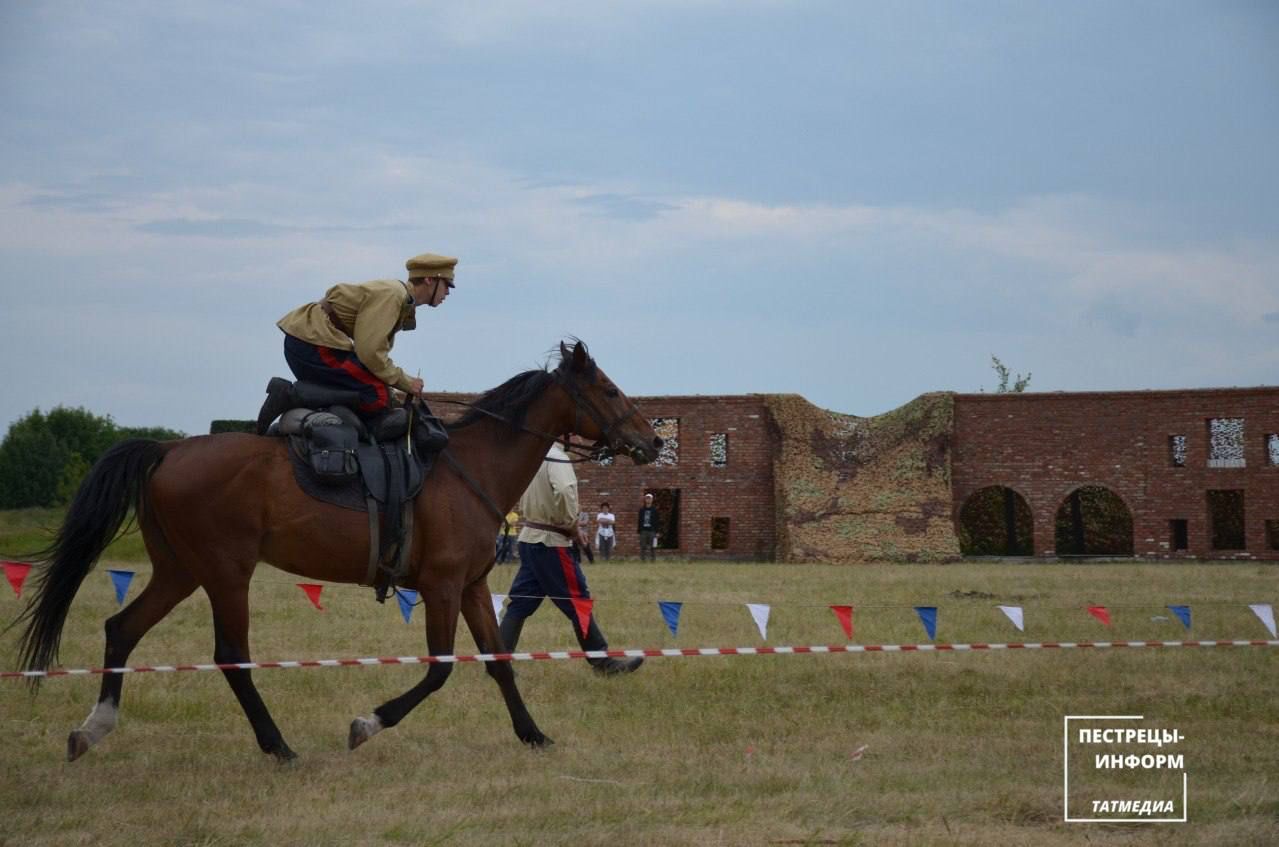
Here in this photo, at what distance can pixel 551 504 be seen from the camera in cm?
1101

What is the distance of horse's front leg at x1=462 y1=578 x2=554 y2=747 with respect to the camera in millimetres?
8305

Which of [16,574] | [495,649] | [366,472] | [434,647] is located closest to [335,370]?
[366,472]

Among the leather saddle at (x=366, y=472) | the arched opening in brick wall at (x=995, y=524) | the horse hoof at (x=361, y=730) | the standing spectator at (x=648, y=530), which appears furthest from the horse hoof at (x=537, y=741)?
the arched opening in brick wall at (x=995, y=524)

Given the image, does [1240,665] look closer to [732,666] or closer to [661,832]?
[732,666]

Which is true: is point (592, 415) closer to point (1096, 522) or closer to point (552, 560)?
point (552, 560)

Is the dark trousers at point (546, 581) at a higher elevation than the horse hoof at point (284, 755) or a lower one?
higher

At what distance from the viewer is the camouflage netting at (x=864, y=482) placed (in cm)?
3650

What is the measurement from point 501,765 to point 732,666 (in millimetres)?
3750

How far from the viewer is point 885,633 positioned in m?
13.8

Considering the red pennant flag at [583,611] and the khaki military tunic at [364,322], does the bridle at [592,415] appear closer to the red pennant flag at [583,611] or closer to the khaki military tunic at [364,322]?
the khaki military tunic at [364,322]

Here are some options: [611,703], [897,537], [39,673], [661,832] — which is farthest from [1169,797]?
[897,537]

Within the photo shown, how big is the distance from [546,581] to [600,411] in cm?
271

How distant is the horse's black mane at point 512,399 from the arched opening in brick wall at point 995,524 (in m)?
35.3

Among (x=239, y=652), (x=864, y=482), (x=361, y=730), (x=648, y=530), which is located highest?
(x=864, y=482)
